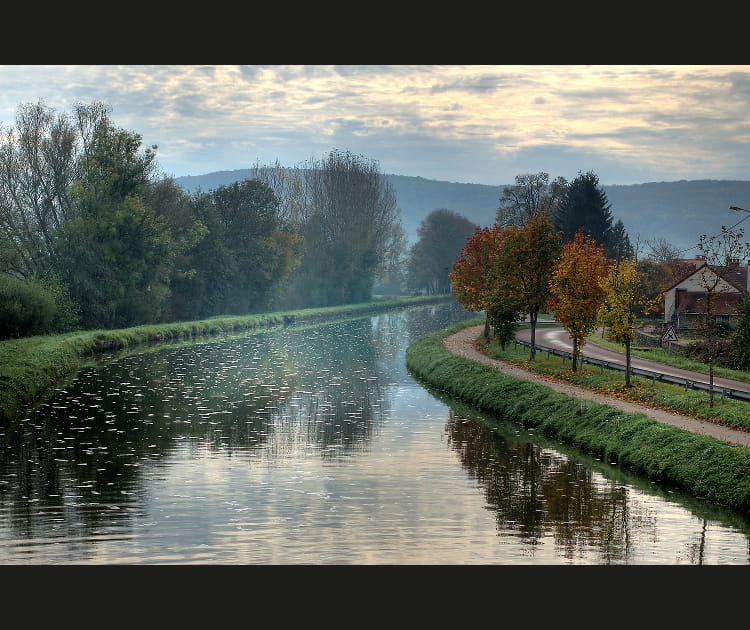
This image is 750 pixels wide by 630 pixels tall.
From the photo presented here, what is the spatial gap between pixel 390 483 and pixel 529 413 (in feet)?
34.2

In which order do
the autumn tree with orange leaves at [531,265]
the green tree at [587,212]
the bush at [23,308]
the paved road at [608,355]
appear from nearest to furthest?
the paved road at [608,355] → the autumn tree with orange leaves at [531,265] → the bush at [23,308] → the green tree at [587,212]

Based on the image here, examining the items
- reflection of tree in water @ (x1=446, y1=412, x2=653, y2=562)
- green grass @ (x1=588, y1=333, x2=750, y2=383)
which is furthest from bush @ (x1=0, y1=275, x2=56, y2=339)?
green grass @ (x1=588, y1=333, x2=750, y2=383)

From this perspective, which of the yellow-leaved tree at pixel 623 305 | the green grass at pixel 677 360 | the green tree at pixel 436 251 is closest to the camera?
the yellow-leaved tree at pixel 623 305

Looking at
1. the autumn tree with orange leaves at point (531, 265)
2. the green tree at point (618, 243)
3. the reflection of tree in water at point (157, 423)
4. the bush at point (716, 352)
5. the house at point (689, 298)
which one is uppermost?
the green tree at point (618, 243)

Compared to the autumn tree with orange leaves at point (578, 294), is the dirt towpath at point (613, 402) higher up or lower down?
lower down

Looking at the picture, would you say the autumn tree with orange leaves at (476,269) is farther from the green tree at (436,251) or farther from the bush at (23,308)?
the green tree at (436,251)

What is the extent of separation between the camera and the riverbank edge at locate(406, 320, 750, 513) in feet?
68.7

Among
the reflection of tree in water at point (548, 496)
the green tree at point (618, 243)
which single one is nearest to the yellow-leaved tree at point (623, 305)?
the reflection of tree in water at point (548, 496)

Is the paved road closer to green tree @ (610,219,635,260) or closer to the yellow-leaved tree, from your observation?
the yellow-leaved tree

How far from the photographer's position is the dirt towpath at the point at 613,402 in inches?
952

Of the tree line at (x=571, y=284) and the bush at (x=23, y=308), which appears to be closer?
the tree line at (x=571, y=284)

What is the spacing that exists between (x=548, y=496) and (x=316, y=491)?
5.26 metres

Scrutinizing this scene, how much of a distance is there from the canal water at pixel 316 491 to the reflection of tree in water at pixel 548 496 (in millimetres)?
64

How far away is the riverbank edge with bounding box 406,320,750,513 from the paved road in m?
5.19
